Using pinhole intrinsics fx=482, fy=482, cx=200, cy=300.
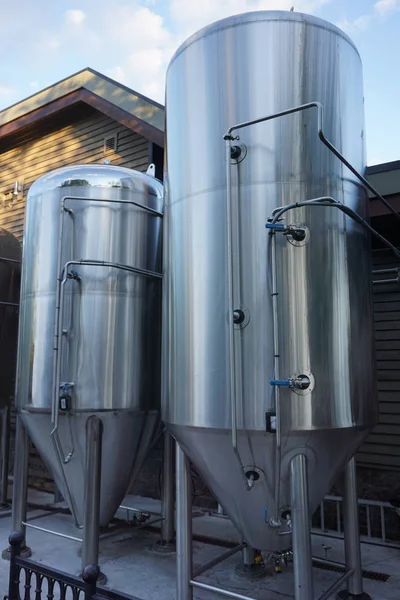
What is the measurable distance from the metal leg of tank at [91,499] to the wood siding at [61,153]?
529cm

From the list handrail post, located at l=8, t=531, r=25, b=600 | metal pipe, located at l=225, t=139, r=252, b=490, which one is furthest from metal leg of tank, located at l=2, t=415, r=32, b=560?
metal pipe, located at l=225, t=139, r=252, b=490

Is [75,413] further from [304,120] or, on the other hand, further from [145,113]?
[145,113]

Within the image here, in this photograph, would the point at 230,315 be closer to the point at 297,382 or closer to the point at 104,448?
the point at 297,382

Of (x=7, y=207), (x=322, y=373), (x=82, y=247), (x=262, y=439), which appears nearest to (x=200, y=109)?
(x=82, y=247)

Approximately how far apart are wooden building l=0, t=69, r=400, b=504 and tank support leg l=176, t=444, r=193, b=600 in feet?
9.83

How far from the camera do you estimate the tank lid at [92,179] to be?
5234 mm

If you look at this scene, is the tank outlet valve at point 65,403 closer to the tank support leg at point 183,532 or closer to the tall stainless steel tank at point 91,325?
the tall stainless steel tank at point 91,325

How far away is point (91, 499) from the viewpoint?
4512mm

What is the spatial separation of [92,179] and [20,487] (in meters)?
3.52

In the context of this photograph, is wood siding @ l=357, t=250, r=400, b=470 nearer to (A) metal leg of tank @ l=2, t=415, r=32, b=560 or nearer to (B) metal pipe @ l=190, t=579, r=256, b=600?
(B) metal pipe @ l=190, t=579, r=256, b=600

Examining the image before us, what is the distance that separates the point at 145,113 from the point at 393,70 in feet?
12.7

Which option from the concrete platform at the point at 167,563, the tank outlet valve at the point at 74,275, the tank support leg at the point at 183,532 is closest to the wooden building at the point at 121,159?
the concrete platform at the point at 167,563

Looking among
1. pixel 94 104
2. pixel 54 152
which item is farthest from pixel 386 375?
pixel 54 152

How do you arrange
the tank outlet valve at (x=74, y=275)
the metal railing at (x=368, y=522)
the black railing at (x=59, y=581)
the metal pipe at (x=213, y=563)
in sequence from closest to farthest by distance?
1. the black railing at (x=59, y=581)
2. the metal pipe at (x=213, y=563)
3. the tank outlet valve at (x=74, y=275)
4. the metal railing at (x=368, y=522)
